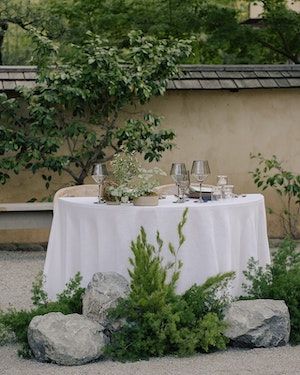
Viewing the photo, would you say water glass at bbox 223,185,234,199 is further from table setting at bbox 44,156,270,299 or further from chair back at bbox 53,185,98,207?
chair back at bbox 53,185,98,207

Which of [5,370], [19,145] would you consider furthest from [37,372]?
[19,145]

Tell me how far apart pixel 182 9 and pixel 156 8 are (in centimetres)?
54

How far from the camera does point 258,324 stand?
573cm

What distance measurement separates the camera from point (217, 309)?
19.2 ft

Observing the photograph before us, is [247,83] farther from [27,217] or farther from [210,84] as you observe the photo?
[27,217]

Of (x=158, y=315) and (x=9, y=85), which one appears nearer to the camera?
(x=158, y=315)

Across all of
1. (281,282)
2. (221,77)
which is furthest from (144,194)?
(221,77)

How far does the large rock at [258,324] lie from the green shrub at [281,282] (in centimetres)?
17

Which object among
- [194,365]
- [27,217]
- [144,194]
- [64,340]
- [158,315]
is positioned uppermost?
[144,194]

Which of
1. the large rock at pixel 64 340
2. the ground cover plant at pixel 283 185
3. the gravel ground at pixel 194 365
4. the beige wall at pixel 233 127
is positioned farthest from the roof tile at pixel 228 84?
the large rock at pixel 64 340

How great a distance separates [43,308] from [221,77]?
18.1 feet

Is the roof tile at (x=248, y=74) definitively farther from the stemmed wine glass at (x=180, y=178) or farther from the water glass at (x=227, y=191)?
the stemmed wine glass at (x=180, y=178)

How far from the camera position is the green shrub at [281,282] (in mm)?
6012

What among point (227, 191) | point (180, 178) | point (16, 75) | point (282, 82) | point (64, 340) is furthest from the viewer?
point (282, 82)
